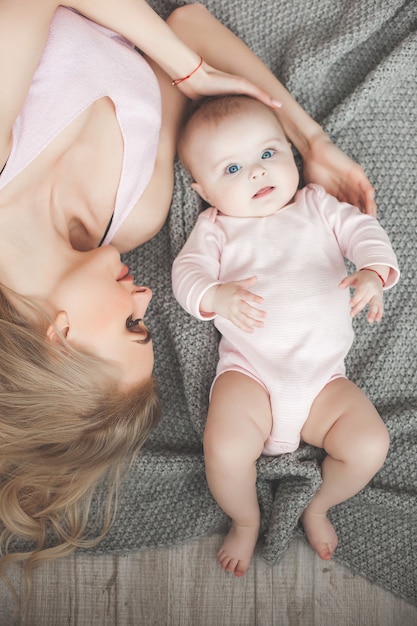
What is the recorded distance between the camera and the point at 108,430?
116 cm

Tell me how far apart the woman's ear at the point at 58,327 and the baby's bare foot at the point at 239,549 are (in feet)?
1.89

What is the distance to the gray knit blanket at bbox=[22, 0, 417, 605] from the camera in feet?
4.35

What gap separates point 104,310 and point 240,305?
236mm

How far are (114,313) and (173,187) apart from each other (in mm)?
393

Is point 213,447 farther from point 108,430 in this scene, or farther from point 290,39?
point 290,39

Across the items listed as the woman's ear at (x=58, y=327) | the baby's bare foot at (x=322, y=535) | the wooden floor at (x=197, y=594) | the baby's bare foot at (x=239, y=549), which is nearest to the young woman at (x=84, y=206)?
the woman's ear at (x=58, y=327)

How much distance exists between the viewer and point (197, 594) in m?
1.35

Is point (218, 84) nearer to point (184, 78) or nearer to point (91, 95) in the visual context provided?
point (184, 78)

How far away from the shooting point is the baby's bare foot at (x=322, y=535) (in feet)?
4.35

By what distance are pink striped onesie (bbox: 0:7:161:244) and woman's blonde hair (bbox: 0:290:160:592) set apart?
283mm

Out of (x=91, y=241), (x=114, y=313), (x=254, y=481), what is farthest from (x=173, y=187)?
(x=254, y=481)

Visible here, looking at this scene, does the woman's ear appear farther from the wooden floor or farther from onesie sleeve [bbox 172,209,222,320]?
the wooden floor

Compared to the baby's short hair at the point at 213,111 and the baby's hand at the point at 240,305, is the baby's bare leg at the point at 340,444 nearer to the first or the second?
the baby's hand at the point at 240,305

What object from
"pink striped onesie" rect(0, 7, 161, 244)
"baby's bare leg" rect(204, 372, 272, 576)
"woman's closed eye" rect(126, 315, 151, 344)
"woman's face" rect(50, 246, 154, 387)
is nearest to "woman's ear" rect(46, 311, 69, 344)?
"woman's face" rect(50, 246, 154, 387)
